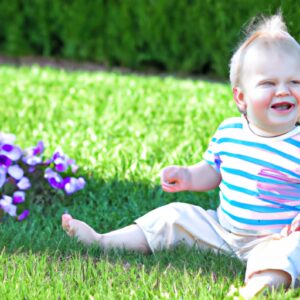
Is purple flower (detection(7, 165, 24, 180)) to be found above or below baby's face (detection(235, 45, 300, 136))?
below

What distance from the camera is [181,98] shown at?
6.82 m

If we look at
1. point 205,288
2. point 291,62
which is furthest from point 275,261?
point 291,62

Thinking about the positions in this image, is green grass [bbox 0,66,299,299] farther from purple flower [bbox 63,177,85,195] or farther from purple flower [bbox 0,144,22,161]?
purple flower [bbox 0,144,22,161]

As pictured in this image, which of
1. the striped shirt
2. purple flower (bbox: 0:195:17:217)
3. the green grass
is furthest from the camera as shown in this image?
purple flower (bbox: 0:195:17:217)

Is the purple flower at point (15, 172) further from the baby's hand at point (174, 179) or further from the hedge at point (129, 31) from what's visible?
the hedge at point (129, 31)

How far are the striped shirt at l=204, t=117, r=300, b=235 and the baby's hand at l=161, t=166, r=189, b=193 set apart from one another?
0.20 m

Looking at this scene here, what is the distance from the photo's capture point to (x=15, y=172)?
4.07 metres

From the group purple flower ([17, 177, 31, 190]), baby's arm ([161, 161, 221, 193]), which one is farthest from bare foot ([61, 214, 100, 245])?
purple flower ([17, 177, 31, 190])

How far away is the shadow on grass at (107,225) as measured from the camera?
3.13 metres

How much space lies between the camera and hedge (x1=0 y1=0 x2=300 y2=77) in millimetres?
8750

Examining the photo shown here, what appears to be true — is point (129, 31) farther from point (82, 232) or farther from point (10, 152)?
point (82, 232)

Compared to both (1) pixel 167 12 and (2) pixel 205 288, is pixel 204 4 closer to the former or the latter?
(1) pixel 167 12

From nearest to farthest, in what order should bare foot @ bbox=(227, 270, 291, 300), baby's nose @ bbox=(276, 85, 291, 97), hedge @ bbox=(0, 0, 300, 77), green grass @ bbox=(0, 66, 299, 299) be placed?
bare foot @ bbox=(227, 270, 291, 300) → green grass @ bbox=(0, 66, 299, 299) → baby's nose @ bbox=(276, 85, 291, 97) → hedge @ bbox=(0, 0, 300, 77)

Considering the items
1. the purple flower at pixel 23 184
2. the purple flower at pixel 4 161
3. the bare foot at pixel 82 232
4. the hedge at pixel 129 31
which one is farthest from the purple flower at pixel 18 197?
the hedge at pixel 129 31
